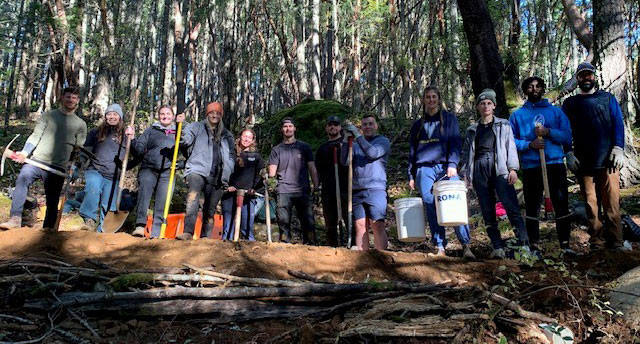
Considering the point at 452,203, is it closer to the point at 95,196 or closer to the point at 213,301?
the point at 213,301

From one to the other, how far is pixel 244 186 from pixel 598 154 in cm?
434

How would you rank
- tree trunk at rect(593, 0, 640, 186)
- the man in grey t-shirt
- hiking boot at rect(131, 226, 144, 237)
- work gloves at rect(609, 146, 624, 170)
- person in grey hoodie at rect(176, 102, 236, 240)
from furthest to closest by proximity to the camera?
tree trunk at rect(593, 0, 640, 186), the man in grey t-shirt, person in grey hoodie at rect(176, 102, 236, 240), hiking boot at rect(131, 226, 144, 237), work gloves at rect(609, 146, 624, 170)

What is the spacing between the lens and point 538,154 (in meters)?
5.02

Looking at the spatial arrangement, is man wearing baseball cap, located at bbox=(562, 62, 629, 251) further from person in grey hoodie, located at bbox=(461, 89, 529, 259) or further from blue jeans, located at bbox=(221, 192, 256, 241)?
blue jeans, located at bbox=(221, 192, 256, 241)

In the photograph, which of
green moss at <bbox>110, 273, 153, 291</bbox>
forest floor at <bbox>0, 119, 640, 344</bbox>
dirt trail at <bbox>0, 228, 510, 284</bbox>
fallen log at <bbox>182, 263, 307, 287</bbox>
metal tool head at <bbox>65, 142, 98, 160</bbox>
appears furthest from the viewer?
metal tool head at <bbox>65, 142, 98, 160</bbox>

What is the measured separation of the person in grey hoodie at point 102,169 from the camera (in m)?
5.92

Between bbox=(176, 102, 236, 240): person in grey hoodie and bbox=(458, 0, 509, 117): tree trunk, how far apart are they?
14.9 feet

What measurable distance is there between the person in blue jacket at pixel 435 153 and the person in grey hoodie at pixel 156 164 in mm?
2871

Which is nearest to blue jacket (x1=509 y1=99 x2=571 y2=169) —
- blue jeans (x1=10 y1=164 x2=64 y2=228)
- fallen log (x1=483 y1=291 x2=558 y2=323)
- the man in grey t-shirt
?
fallen log (x1=483 y1=291 x2=558 y2=323)

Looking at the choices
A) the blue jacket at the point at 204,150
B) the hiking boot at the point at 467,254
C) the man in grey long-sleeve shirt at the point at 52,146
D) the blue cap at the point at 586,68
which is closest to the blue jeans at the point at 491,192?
the hiking boot at the point at 467,254

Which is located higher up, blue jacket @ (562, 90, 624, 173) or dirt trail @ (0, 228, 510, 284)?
blue jacket @ (562, 90, 624, 173)

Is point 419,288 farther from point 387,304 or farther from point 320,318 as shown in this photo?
point 320,318

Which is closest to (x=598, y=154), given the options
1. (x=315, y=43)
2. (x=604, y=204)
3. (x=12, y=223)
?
(x=604, y=204)

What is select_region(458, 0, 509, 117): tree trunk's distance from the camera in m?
8.08
